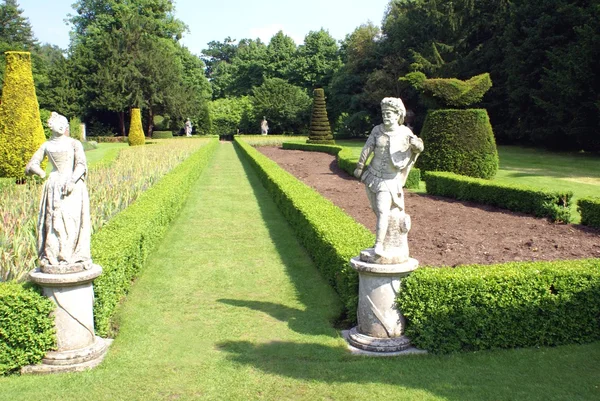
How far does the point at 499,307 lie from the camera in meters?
5.37

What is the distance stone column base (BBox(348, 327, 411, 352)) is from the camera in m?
5.32

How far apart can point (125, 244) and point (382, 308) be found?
3.50m

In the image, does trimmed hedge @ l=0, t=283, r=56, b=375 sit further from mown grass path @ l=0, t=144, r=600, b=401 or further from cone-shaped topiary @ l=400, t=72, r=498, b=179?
cone-shaped topiary @ l=400, t=72, r=498, b=179

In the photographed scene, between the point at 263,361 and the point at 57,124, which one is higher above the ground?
the point at 57,124

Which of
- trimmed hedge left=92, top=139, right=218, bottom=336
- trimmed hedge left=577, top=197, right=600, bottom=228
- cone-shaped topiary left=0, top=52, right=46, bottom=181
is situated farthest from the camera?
cone-shaped topiary left=0, top=52, right=46, bottom=181

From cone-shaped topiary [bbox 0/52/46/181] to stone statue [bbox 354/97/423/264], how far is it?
51.5 feet

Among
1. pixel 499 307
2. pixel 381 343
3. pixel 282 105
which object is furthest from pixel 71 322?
pixel 282 105

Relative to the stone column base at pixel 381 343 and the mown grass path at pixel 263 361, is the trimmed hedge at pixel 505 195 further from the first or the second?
the stone column base at pixel 381 343

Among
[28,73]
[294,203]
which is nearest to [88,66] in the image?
[28,73]

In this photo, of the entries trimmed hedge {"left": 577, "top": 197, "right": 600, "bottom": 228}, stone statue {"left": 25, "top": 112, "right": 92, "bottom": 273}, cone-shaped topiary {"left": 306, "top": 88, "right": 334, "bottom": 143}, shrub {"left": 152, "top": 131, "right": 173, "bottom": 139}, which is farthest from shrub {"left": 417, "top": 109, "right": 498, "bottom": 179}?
shrub {"left": 152, "top": 131, "right": 173, "bottom": 139}

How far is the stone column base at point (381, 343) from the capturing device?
5.32 metres

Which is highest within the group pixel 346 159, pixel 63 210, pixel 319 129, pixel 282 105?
pixel 282 105

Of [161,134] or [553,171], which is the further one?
[161,134]

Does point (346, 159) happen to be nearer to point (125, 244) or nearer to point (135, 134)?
point (125, 244)
